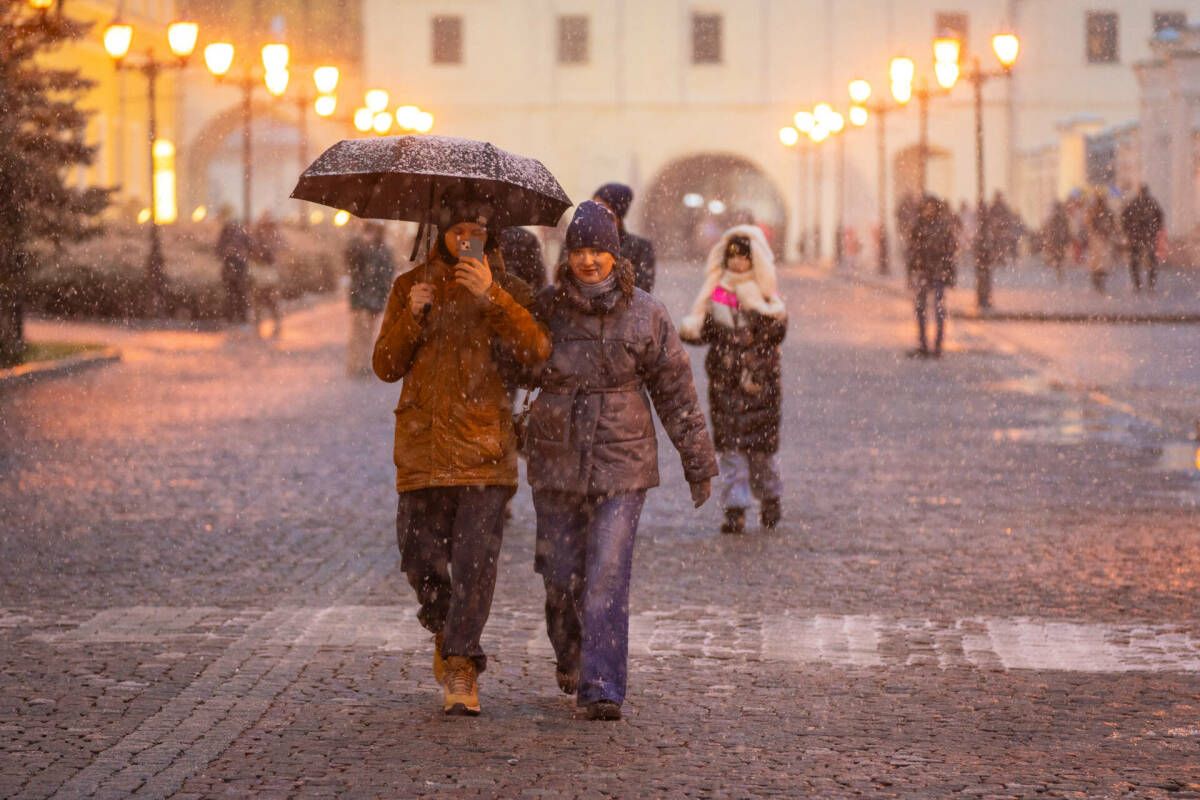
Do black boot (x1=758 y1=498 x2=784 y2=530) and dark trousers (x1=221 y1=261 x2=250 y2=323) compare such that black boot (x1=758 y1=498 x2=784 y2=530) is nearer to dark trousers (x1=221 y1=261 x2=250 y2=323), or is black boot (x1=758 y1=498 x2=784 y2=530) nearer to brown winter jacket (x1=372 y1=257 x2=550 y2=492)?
brown winter jacket (x1=372 y1=257 x2=550 y2=492)

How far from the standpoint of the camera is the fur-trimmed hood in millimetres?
10633

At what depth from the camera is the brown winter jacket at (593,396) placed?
6750 millimetres

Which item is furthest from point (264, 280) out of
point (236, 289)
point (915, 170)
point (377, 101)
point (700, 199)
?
point (700, 199)

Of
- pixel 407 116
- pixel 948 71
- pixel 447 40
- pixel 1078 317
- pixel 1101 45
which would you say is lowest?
pixel 1078 317

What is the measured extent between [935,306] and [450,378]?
18.0m

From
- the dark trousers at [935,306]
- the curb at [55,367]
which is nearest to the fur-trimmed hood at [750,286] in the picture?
the curb at [55,367]

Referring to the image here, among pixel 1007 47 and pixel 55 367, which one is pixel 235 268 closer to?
pixel 55 367

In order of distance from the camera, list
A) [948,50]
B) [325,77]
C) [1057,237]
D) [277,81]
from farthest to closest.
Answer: [1057,237] < [325,77] < [948,50] < [277,81]

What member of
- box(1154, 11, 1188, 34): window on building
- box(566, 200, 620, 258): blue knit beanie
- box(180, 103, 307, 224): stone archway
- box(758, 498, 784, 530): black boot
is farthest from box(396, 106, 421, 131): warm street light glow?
box(566, 200, 620, 258): blue knit beanie

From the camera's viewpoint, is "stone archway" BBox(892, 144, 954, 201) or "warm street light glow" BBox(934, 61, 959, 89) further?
"stone archway" BBox(892, 144, 954, 201)

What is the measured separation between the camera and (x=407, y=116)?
159 feet

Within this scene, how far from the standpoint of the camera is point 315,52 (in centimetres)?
7075

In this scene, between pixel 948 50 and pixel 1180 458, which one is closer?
pixel 1180 458

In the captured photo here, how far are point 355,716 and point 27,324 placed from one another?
24.7 m
